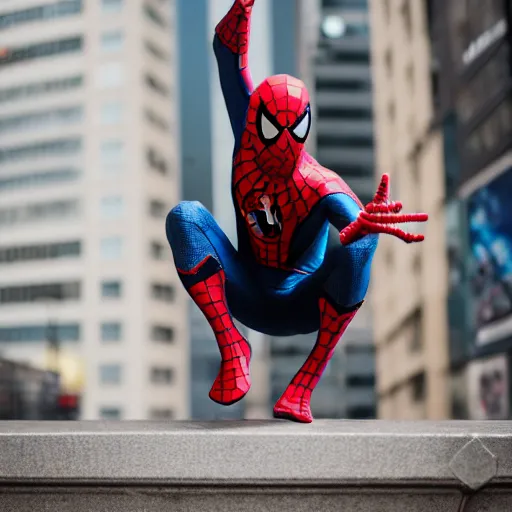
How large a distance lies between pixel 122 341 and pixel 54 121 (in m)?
5.90

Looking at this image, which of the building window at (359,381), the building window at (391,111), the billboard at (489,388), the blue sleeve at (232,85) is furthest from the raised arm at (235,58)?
the building window at (359,381)

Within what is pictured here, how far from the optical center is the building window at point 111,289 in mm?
22391

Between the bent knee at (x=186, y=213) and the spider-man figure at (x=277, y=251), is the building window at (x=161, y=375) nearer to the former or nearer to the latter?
the spider-man figure at (x=277, y=251)

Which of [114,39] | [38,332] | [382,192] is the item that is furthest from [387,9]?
[382,192]

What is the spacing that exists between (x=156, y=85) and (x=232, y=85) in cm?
2251

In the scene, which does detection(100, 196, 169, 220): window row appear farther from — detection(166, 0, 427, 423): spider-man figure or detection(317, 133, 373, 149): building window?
detection(166, 0, 427, 423): spider-man figure

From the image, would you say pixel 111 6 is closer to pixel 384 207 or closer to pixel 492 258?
pixel 492 258

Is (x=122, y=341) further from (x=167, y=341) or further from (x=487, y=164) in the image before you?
(x=487, y=164)

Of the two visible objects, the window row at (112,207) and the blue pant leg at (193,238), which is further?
the window row at (112,207)

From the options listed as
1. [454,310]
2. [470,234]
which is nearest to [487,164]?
[470,234]

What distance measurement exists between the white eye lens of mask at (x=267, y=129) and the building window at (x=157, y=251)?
2156 cm

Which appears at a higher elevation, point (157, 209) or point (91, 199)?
point (91, 199)

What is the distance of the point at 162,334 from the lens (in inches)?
954

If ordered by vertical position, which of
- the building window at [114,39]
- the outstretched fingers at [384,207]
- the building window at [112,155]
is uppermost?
the building window at [114,39]
